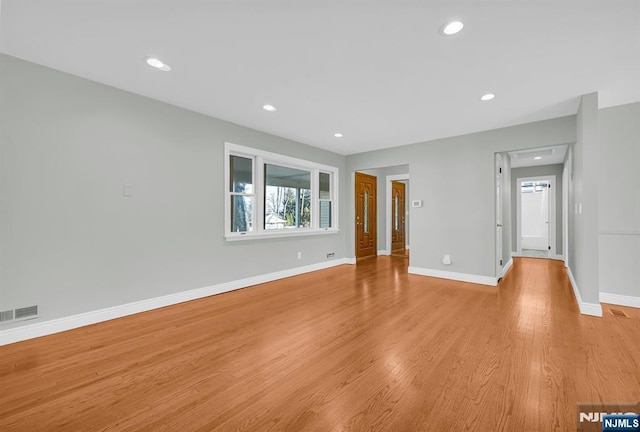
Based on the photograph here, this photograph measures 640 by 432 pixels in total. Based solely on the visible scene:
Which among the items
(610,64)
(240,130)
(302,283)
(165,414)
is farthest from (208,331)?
(610,64)

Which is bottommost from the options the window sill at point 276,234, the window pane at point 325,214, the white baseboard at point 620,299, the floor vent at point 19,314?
the white baseboard at point 620,299

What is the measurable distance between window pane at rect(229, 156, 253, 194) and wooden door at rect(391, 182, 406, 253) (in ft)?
17.1

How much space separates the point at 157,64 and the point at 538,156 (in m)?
7.76

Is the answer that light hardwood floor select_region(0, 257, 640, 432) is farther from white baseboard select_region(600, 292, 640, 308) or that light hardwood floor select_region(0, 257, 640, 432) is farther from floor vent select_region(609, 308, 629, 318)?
white baseboard select_region(600, 292, 640, 308)

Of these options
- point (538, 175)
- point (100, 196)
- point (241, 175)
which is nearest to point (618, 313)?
point (241, 175)

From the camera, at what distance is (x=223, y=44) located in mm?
2279

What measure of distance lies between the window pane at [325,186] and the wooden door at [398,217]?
2.95m

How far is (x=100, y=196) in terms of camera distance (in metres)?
2.94

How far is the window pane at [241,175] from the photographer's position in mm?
4332

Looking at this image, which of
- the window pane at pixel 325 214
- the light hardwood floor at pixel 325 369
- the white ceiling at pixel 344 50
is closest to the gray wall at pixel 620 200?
the white ceiling at pixel 344 50

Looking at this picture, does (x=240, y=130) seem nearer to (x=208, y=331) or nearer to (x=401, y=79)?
(x=401, y=79)

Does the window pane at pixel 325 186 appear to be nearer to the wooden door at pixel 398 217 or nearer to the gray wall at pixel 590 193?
the wooden door at pixel 398 217

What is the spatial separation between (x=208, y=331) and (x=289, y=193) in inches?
124

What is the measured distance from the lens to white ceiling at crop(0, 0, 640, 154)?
1900mm
